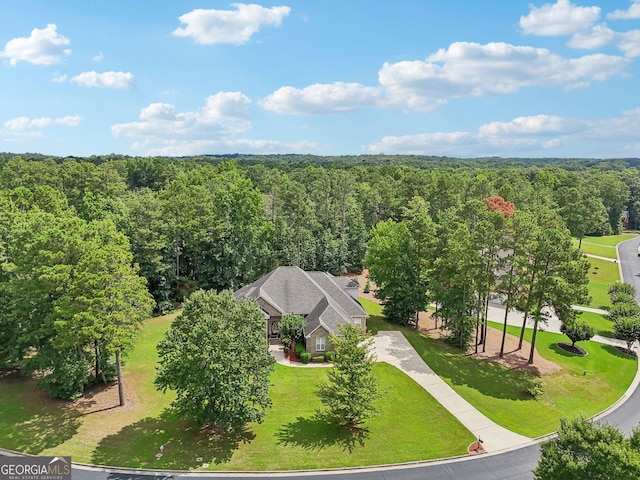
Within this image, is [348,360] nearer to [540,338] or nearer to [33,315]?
[33,315]

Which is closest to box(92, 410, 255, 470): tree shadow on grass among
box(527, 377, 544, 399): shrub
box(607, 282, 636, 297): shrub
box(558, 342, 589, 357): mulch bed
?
box(527, 377, 544, 399): shrub

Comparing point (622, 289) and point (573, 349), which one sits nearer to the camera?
point (573, 349)

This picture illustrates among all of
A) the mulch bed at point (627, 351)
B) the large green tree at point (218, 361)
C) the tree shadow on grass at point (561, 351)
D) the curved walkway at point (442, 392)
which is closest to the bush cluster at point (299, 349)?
the curved walkway at point (442, 392)

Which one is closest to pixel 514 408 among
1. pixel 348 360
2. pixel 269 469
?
pixel 348 360

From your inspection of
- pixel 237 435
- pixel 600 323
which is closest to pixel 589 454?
pixel 237 435

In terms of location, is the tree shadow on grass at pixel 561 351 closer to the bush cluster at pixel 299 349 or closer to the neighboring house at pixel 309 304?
the neighboring house at pixel 309 304

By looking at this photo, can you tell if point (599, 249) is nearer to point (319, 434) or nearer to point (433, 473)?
point (433, 473)
